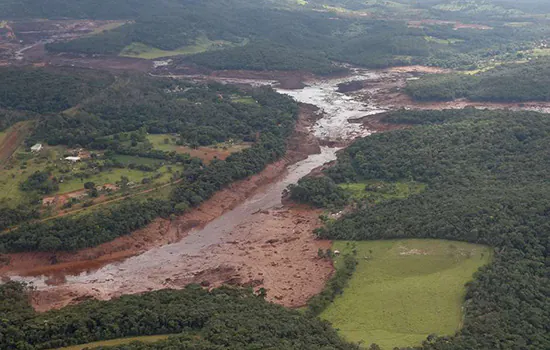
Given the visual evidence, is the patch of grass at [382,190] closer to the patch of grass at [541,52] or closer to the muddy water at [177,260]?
the muddy water at [177,260]

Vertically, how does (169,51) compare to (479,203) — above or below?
above

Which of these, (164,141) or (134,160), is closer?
(134,160)

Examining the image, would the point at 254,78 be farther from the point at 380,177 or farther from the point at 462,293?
the point at 462,293

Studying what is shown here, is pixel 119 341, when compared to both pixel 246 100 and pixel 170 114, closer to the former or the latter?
pixel 170 114

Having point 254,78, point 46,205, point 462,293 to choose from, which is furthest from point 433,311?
point 254,78

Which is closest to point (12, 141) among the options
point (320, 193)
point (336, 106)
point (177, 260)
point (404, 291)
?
point (177, 260)

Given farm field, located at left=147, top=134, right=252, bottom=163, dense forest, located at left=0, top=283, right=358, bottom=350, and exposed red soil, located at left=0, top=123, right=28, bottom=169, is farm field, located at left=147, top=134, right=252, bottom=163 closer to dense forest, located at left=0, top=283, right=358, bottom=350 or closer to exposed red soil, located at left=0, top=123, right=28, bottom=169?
exposed red soil, located at left=0, top=123, right=28, bottom=169
